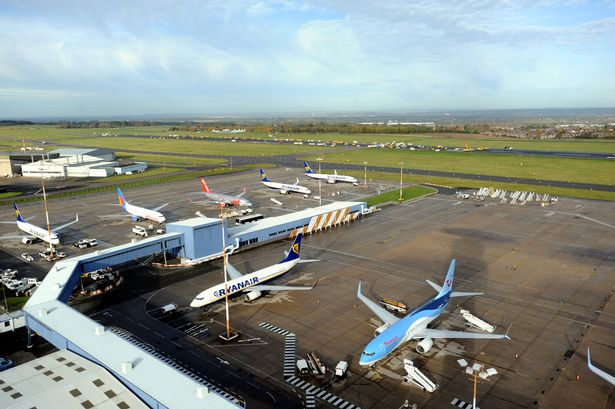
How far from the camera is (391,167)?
199 m

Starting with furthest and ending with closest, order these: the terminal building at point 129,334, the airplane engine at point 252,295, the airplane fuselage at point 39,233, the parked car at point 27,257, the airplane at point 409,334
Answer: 1. the airplane fuselage at point 39,233
2. the parked car at point 27,257
3. the airplane engine at point 252,295
4. the airplane at point 409,334
5. the terminal building at point 129,334

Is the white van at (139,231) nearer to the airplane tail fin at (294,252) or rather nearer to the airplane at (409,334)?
the airplane tail fin at (294,252)

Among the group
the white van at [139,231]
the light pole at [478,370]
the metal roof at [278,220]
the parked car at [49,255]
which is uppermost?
the metal roof at [278,220]

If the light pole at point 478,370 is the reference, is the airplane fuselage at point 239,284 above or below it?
above

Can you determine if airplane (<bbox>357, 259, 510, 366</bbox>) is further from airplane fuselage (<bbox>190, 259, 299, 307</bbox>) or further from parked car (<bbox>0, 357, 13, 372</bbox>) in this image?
parked car (<bbox>0, 357, 13, 372</bbox>)

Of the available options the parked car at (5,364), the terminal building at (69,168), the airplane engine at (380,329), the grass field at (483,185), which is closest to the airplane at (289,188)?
the grass field at (483,185)

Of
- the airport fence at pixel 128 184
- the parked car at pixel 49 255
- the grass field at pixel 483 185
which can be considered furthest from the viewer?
the grass field at pixel 483 185

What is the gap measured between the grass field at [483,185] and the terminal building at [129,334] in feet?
240

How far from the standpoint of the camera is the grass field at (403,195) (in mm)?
129875

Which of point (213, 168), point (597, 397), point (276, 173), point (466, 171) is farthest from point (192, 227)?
point (466, 171)

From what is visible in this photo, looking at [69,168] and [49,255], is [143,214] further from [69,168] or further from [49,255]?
[69,168]

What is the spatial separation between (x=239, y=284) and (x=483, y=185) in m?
120

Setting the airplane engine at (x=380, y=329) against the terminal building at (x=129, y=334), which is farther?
the airplane engine at (x=380, y=329)

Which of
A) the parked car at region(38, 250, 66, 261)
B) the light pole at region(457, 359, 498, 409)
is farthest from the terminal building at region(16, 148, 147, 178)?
the light pole at region(457, 359, 498, 409)
